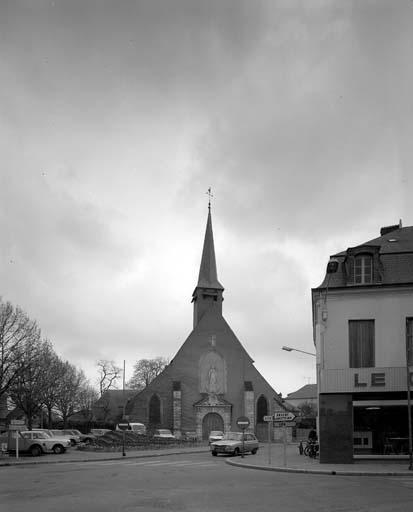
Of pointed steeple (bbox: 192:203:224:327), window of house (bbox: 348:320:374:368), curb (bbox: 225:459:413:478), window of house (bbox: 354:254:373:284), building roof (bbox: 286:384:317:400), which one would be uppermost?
pointed steeple (bbox: 192:203:224:327)

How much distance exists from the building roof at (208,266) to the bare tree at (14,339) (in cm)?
2677

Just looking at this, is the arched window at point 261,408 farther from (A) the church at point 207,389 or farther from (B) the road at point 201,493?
(B) the road at point 201,493

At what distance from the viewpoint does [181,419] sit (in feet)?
209

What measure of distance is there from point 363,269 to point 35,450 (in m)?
21.0

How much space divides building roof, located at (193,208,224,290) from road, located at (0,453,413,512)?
166ft

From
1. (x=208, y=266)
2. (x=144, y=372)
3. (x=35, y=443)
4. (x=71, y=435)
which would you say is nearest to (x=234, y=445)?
(x=35, y=443)

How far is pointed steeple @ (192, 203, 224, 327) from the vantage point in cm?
7094

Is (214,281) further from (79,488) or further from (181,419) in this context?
(79,488)

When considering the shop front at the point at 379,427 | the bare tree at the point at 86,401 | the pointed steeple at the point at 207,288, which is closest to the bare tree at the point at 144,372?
the bare tree at the point at 86,401

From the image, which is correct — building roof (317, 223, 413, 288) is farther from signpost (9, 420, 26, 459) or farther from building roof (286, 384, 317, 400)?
→ building roof (286, 384, 317, 400)

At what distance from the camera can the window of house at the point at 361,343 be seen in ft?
93.1

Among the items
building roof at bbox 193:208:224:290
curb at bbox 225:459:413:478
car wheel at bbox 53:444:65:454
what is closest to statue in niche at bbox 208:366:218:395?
building roof at bbox 193:208:224:290

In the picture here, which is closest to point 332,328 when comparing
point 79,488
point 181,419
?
point 79,488

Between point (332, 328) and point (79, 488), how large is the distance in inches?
596
